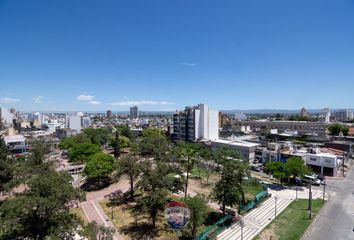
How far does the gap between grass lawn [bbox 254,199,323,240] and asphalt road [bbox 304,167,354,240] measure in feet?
2.89

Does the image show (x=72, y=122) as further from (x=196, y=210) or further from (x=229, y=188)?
(x=196, y=210)

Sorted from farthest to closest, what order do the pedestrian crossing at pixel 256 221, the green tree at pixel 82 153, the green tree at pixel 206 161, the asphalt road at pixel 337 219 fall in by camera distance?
the green tree at pixel 206 161 → the green tree at pixel 82 153 → the pedestrian crossing at pixel 256 221 → the asphalt road at pixel 337 219

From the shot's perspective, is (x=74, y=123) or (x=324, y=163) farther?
(x=74, y=123)

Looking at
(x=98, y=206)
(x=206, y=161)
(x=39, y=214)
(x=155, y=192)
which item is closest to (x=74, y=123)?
(x=206, y=161)

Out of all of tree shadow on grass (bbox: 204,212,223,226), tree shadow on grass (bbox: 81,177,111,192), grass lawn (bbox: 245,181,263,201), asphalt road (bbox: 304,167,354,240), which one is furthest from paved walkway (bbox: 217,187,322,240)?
tree shadow on grass (bbox: 81,177,111,192)

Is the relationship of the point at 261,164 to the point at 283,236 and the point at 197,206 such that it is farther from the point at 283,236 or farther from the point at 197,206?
the point at 197,206

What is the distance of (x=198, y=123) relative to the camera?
79.4m

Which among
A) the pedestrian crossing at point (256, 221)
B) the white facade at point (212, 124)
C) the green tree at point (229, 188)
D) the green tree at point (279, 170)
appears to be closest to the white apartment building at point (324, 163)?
the green tree at point (279, 170)

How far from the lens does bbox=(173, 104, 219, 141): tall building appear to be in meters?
79.0

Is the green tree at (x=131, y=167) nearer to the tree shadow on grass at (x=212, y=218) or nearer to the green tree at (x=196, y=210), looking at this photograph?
the tree shadow on grass at (x=212, y=218)

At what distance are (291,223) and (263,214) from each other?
3.46m

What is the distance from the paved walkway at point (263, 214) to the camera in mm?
25656

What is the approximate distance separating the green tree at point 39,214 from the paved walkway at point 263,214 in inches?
619

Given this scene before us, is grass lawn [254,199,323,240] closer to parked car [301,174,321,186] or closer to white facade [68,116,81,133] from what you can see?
parked car [301,174,321,186]
